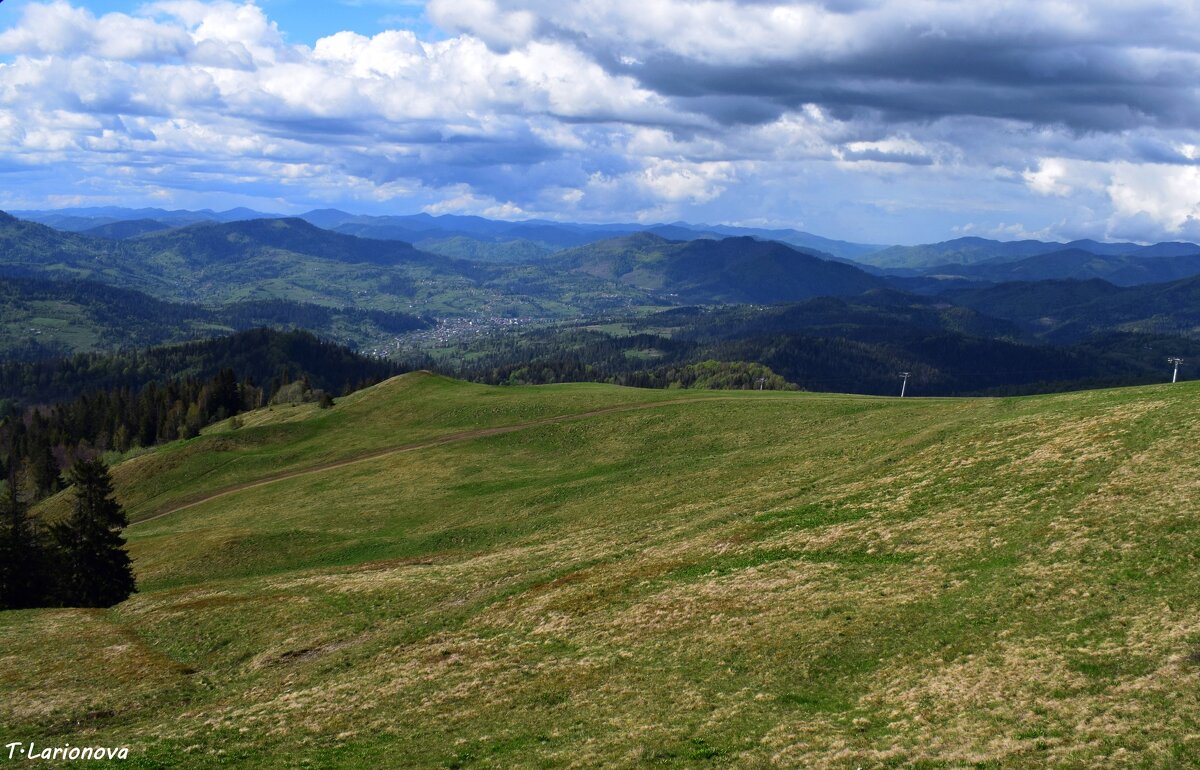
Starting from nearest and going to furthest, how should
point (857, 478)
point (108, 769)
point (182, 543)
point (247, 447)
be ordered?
point (108, 769), point (857, 478), point (182, 543), point (247, 447)

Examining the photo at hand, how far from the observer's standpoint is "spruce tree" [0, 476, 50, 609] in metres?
57.2

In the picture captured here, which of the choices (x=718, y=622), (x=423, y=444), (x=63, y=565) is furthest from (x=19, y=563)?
(x=718, y=622)

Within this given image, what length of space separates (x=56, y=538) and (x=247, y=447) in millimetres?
53792

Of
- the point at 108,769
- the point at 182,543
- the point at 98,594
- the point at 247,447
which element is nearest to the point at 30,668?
the point at 108,769

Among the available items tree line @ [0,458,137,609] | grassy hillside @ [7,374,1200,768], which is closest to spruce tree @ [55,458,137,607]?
tree line @ [0,458,137,609]

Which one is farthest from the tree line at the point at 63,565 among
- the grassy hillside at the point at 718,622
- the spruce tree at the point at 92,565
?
the grassy hillside at the point at 718,622

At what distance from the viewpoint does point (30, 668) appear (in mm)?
37781

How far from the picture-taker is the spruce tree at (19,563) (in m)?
57.2

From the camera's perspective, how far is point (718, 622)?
34062 mm

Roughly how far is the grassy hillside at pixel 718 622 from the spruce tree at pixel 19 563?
7936mm

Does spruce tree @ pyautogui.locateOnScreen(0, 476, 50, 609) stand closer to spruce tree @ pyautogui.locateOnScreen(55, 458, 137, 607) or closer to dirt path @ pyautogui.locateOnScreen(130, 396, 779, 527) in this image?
spruce tree @ pyautogui.locateOnScreen(55, 458, 137, 607)

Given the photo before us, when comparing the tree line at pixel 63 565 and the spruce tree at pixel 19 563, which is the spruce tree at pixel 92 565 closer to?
the tree line at pixel 63 565

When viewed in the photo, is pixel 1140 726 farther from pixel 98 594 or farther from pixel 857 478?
pixel 98 594

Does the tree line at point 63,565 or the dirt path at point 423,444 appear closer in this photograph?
the tree line at point 63,565
